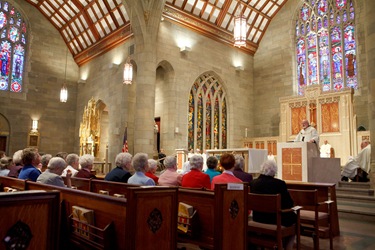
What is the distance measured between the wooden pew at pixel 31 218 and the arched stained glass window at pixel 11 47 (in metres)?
15.3

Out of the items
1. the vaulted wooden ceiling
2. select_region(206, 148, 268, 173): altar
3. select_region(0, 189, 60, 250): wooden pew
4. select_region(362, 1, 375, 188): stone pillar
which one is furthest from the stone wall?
select_region(0, 189, 60, 250): wooden pew

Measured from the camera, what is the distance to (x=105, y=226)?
259 centimetres

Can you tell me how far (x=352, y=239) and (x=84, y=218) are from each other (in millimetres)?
3584

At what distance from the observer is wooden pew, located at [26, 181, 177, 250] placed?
2.22 metres

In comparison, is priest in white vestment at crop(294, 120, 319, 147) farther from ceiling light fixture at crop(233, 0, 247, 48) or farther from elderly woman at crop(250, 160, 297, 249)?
elderly woman at crop(250, 160, 297, 249)

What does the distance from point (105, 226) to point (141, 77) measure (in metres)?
9.25

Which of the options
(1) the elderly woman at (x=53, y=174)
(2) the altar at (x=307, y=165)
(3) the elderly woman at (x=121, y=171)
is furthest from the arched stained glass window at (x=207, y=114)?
(1) the elderly woman at (x=53, y=174)

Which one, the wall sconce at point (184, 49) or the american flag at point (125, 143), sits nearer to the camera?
the american flag at point (125, 143)

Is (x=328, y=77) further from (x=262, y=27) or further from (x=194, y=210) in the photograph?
(x=194, y=210)

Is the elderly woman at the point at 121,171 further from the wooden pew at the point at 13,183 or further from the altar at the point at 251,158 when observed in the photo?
the altar at the point at 251,158

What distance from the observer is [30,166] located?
4305mm

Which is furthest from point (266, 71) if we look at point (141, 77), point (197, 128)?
point (141, 77)

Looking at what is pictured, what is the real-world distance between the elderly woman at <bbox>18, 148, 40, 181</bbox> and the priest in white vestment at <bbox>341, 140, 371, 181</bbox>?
6.98m

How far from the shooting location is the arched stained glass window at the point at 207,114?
46.1 ft
